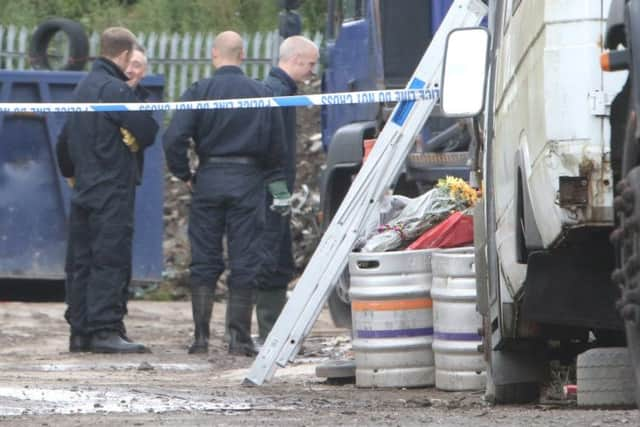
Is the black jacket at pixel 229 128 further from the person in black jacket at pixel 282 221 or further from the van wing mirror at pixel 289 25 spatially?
the van wing mirror at pixel 289 25

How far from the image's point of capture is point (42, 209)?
15828 mm

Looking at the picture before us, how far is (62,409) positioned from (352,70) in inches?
233

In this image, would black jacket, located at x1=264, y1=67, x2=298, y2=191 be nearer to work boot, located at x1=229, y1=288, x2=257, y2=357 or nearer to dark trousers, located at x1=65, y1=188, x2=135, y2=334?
work boot, located at x1=229, y1=288, x2=257, y2=357

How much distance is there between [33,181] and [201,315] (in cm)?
446

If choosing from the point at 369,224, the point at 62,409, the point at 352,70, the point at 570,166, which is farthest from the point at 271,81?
the point at 570,166

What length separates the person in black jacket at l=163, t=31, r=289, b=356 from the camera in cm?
1144

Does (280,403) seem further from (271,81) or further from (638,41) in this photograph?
(271,81)

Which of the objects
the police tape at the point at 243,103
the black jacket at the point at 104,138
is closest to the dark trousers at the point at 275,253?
the black jacket at the point at 104,138

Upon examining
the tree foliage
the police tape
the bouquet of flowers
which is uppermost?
the tree foliage

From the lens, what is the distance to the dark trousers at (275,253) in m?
12.2

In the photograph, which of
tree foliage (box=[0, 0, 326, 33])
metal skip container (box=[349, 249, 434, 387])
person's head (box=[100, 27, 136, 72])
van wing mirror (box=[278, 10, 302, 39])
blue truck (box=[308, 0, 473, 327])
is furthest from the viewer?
tree foliage (box=[0, 0, 326, 33])

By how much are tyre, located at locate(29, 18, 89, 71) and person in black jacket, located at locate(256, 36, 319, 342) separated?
490 cm

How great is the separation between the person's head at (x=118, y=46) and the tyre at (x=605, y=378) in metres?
5.59

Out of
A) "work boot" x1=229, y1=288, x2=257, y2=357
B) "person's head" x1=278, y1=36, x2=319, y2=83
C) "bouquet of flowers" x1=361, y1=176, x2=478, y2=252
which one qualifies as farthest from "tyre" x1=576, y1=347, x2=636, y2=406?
"person's head" x1=278, y1=36, x2=319, y2=83
